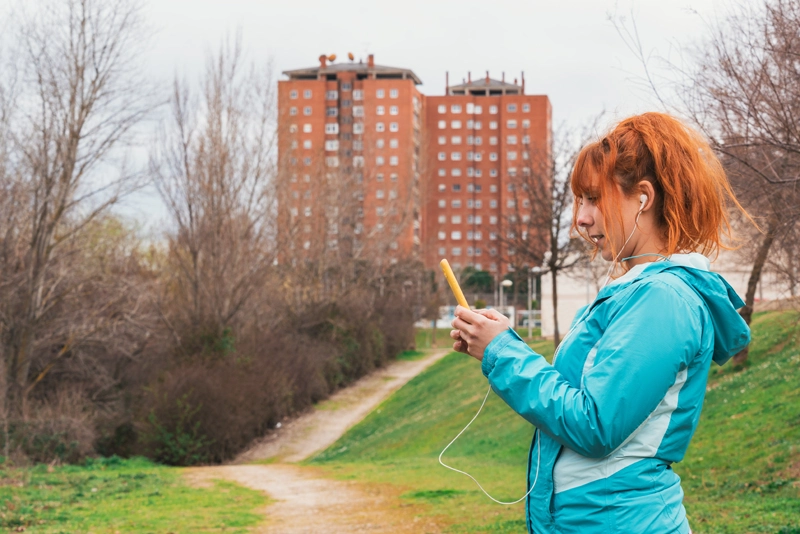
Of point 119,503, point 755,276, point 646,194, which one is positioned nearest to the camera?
point 646,194

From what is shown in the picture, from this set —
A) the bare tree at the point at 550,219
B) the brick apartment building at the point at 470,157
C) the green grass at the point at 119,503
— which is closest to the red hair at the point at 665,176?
the green grass at the point at 119,503

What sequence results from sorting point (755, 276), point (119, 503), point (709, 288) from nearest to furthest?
point (709, 288) → point (119, 503) → point (755, 276)

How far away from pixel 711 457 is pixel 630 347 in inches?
495

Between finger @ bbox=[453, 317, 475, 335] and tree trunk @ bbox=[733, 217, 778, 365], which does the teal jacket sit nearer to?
finger @ bbox=[453, 317, 475, 335]

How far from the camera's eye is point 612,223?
2.22m

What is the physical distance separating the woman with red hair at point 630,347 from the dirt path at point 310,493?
28.1ft

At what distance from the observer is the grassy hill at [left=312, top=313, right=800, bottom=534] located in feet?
32.4

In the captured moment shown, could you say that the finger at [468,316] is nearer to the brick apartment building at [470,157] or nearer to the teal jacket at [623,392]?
the teal jacket at [623,392]

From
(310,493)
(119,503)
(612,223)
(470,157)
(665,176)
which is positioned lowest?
(310,493)

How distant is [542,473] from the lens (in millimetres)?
2123

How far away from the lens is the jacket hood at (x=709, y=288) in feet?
6.81

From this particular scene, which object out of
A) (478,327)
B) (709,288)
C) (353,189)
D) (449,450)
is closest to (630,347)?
(709,288)

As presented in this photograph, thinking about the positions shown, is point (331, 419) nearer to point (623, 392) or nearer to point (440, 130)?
point (623, 392)

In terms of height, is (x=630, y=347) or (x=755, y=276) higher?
(x=630, y=347)
